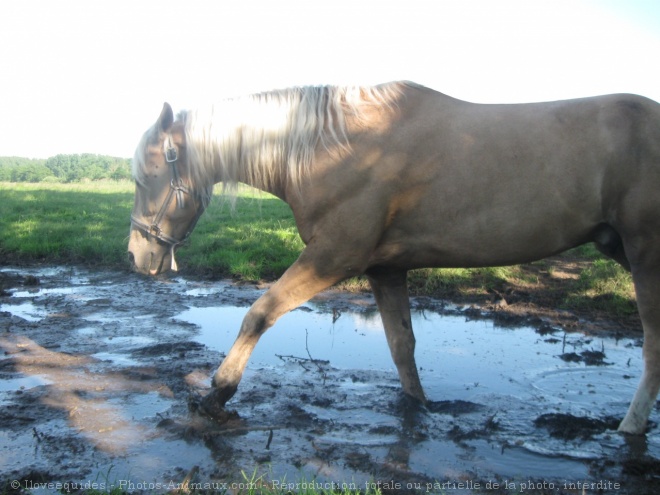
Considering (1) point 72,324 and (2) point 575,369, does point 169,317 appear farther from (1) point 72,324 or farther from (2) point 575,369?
(2) point 575,369

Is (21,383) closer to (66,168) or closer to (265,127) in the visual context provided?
(265,127)

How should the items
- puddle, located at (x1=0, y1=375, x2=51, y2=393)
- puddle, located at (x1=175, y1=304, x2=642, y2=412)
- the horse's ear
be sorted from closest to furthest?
the horse's ear < puddle, located at (x1=0, y1=375, x2=51, y2=393) < puddle, located at (x1=175, y1=304, x2=642, y2=412)

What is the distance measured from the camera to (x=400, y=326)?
4.25m

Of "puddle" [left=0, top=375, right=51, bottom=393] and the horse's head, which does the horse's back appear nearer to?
the horse's head

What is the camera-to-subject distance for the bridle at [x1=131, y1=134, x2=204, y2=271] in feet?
13.0

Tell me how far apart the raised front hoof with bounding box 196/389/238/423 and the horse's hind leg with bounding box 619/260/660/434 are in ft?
8.28

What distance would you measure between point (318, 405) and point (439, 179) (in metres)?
1.76

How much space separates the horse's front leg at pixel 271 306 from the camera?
3.61 meters

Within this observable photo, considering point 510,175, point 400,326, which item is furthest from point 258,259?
point 510,175

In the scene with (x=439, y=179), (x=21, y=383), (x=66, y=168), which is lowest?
(x=21, y=383)

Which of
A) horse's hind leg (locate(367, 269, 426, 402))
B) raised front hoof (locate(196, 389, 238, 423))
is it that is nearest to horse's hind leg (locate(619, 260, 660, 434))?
horse's hind leg (locate(367, 269, 426, 402))

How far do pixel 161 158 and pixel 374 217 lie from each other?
1527 mm

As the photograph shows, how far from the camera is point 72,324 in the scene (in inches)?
234

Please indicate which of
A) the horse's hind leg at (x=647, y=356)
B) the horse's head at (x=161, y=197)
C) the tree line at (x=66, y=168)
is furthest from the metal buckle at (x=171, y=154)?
the tree line at (x=66, y=168)
